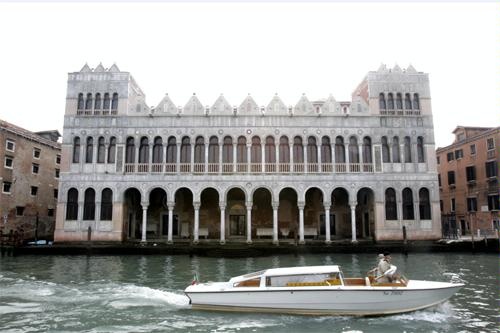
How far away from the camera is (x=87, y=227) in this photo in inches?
1061

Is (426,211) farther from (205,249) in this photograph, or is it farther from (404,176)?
(205,249)

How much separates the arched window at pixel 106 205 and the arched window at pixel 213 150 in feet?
24.7

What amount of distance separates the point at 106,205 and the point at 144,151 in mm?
4673

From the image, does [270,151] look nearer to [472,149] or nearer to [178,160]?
[178,160]

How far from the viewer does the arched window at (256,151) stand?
27.9 meters

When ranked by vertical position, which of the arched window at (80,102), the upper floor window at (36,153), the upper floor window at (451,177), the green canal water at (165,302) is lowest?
the green canal water at (165,302)

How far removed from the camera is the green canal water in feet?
30.9

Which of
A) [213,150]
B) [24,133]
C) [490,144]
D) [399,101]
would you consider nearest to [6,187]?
[24,133]

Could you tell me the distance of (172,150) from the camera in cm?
2809

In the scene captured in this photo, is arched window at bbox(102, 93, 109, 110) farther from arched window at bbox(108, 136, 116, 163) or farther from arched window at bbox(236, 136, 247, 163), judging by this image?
arched window at bbox(236, 136, 247, 163)

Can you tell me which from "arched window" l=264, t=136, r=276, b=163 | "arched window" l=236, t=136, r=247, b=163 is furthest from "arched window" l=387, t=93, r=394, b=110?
"arched window" l=236, t=136, r=247, b=163

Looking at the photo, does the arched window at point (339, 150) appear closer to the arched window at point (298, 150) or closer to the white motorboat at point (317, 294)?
the arched window at point (298, 150)

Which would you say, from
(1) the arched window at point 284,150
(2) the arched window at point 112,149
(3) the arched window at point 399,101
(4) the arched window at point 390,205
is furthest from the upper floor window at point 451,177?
(2) the arched window at point 112,149

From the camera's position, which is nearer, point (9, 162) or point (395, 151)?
point (395, 151)
